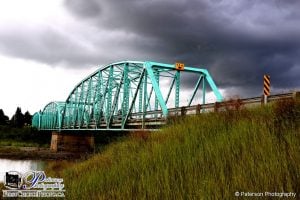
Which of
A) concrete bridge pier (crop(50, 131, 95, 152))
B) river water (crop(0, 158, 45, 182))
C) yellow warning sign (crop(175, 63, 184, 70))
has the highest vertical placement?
yellow warning sign (crop(175, 63, 184, 70))

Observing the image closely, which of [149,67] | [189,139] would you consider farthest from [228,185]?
[149,67]

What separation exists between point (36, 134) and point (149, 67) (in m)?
82.5

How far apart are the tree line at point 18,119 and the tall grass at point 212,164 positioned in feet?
453

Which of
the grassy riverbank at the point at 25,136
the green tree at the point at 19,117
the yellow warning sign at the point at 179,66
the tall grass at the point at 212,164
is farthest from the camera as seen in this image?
the green tree at the point at 19,117

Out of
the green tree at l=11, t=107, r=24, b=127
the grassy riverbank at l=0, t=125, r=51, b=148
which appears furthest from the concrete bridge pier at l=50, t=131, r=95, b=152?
the green tree at l=11, t=107, r=24, b=127

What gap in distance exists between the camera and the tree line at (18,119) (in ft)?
458

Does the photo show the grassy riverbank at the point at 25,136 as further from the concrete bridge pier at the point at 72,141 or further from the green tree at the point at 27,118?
the green tree at the point at 27,118

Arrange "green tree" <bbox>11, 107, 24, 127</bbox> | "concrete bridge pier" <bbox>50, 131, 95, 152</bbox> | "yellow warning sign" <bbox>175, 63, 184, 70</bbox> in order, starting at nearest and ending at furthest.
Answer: "yellow warning sign" <bbox>175, 63, 184, 70</bbox>, "concrete bridge pier" <bbox>50, 131, 95, 152</bbox>, "green tree" <bbox>11, 107, 24, 127</bbox>

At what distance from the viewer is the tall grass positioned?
4621mm

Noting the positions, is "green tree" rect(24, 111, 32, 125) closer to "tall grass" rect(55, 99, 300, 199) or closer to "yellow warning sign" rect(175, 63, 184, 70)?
"yellow warning sign" rect(175, 63, 184, 70)

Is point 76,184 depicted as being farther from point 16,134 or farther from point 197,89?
point 16,134

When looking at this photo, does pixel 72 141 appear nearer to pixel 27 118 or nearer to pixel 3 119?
pixel 3 119

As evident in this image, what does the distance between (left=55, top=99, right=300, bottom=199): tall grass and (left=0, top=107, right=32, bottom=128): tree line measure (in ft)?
453

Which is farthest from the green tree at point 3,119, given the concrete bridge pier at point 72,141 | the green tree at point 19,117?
the concrete bridge pier at point 72,141
